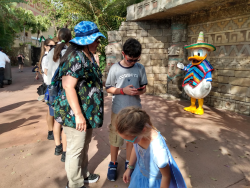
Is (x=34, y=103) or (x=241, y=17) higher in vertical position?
(x=241, y=17)

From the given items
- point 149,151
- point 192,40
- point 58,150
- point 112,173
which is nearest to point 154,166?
point 149,151

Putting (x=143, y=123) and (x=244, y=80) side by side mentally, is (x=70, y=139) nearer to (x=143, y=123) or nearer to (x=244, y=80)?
(x=143, y=123)

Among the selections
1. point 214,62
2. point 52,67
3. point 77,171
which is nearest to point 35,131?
point 52,67

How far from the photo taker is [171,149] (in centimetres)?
313

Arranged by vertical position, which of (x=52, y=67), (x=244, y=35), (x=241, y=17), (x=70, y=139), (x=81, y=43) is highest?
(x=241, y=17)

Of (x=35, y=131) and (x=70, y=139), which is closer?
(x=70, y=139)

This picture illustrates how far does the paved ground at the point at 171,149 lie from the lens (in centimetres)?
239

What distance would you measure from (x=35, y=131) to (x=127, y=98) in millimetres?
2426

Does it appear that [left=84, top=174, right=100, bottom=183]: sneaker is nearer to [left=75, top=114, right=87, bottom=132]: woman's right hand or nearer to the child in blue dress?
[left=75, top=114, right=87, bottom=132]: woman's right hand

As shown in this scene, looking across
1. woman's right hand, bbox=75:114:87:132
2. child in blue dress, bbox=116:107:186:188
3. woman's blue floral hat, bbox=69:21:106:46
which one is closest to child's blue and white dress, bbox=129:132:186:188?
child in blue dress, bbox=116:107:186:188

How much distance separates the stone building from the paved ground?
77cm

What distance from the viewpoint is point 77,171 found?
195 cm

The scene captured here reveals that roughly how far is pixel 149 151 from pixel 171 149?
5.98 feet

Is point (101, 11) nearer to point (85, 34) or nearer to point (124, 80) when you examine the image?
point (124, 80)
